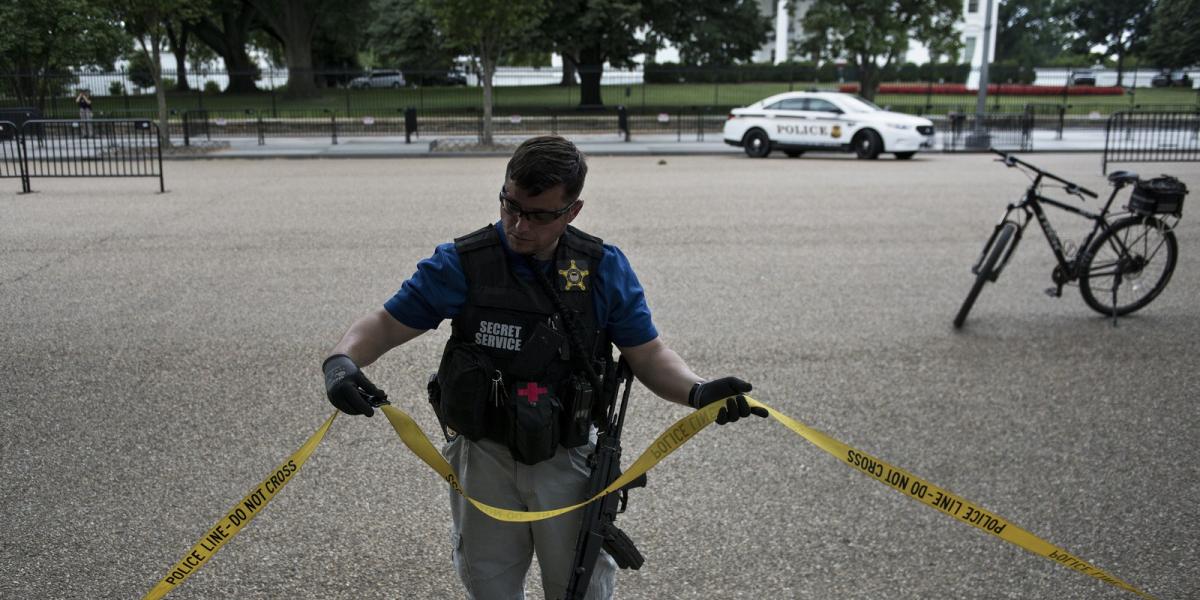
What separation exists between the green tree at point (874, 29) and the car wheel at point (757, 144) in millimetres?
15611

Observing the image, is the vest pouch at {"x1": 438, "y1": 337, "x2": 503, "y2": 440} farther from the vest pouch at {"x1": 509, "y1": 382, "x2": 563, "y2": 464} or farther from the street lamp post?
the street lamp post

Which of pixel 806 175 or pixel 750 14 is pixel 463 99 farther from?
pixel 806 175

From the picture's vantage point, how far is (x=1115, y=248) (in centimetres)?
749

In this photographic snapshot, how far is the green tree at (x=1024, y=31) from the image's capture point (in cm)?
9012

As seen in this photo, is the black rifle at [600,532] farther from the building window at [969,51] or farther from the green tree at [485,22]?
the building window at [969,51]

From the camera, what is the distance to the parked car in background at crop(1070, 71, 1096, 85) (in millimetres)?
44469

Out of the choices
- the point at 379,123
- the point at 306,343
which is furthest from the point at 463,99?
the point at 306,343

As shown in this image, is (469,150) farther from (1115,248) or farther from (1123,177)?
(1123,177)

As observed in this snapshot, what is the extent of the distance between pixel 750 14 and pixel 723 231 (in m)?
31.1

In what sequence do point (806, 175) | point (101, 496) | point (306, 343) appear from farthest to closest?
point (806, 175) < point (306, 343) < point (101, 496)

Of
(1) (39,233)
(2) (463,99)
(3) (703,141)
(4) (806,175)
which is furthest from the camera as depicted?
(2) (463,99)

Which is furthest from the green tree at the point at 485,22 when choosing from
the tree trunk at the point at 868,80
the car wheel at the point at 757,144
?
the tree trunk at the point at 868,80

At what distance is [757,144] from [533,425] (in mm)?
21622

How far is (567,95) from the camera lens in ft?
121
